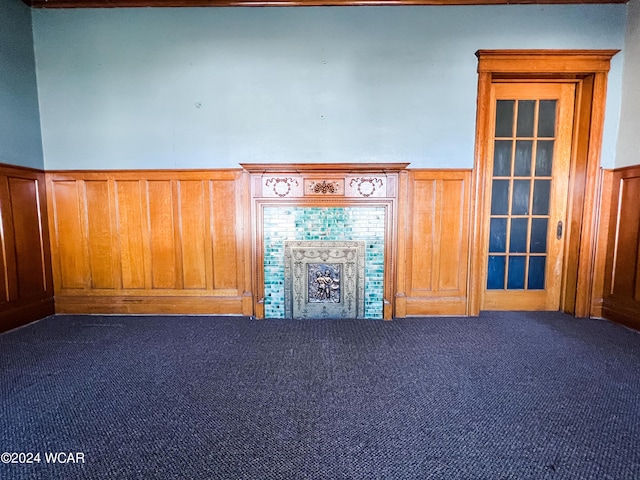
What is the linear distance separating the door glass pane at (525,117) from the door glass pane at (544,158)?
0.16m

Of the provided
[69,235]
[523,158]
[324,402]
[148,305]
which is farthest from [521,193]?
[69,235]

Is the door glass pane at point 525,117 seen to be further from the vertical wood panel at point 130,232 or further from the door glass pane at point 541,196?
the vertical wood panel at point 130,232

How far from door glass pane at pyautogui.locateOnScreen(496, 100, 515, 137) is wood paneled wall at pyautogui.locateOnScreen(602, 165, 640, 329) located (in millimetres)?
975

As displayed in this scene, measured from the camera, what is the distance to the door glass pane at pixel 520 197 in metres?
3.04

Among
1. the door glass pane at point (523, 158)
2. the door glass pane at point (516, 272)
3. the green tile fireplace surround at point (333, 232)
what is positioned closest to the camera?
the green tile fireplace surround at point (333, 232)

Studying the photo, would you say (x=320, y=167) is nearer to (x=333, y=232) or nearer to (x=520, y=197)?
(x=333, y=232)

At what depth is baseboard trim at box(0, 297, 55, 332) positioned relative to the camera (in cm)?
266

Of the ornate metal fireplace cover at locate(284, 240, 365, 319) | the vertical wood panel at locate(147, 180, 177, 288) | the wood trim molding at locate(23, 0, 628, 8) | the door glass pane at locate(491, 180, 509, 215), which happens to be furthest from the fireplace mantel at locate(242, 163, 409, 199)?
the wood trim molding at locate(23, 0, 628, 8)

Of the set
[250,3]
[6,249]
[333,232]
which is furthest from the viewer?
[333,232]

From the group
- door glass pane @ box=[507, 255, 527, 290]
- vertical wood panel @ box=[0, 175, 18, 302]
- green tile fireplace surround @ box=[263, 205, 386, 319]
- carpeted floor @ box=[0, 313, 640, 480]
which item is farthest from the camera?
door glass pane @ box=[507, 255, 527, 290]

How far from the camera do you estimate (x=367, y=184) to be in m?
2.84

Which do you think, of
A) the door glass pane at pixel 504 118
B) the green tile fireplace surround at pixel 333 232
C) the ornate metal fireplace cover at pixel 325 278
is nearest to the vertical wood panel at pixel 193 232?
the green tile fireplace surround at pixel 333 232

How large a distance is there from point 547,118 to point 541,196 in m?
0.72

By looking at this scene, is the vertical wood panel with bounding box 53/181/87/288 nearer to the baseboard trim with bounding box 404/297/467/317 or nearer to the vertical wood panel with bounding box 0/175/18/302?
the vertical wood panel with bounding box 0/175/18/302
